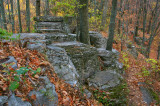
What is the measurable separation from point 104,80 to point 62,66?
2.37 m

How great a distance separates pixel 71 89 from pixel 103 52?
4.95 m

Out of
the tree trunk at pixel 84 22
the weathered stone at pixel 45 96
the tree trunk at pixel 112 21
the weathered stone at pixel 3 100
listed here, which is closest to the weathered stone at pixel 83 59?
the tree trunk at pixel 84 22

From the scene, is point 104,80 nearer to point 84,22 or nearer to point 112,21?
point 84,22

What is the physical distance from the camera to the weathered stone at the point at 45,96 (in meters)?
2.22

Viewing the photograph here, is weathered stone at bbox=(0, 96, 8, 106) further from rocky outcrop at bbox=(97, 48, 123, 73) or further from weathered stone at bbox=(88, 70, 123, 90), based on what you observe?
rocky outcrop at bbox=(97, 48, 123, 73)

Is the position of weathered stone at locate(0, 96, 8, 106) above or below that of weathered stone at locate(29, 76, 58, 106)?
above

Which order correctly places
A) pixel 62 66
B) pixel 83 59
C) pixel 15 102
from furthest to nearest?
pixel 83 59
pixel 62 66
pixel 15 102

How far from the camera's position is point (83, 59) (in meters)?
5.57

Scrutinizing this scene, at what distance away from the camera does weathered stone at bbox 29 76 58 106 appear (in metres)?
2.22

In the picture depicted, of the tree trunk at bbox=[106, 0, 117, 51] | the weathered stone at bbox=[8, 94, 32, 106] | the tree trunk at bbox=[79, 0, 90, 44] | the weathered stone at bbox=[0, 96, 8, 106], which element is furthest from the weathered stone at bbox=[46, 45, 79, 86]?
the tree trunk at bbox=[106, 0, 117, 51]

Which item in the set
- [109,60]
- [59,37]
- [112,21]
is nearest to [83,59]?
[59,37]

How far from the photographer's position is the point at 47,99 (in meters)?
2.36

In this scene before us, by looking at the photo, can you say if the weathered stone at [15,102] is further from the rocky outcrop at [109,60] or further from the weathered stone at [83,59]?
the rocky outcrop at [109,60]

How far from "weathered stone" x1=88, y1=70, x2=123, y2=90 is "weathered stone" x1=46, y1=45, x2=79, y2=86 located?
143cm
